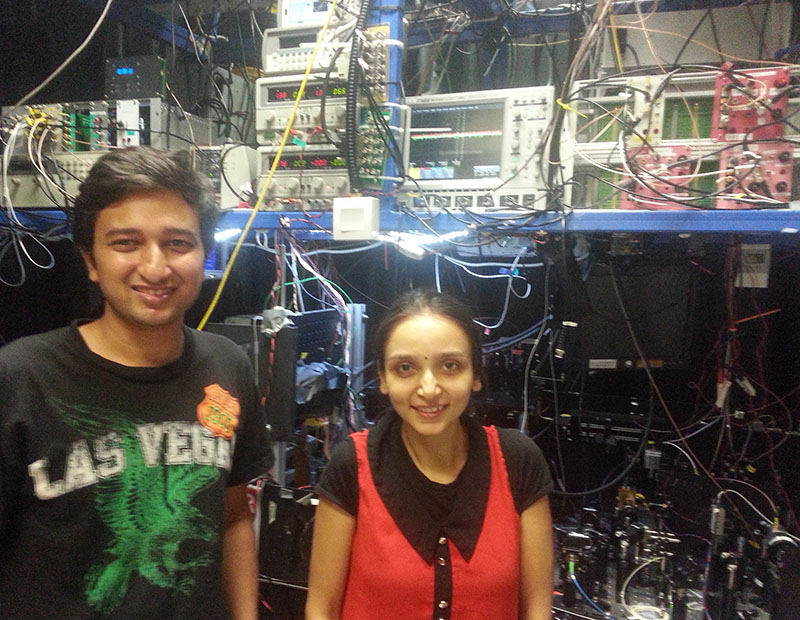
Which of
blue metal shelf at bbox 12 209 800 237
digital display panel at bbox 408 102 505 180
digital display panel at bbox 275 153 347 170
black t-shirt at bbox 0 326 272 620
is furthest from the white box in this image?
black t-shirt at bbox 0 326 272 620

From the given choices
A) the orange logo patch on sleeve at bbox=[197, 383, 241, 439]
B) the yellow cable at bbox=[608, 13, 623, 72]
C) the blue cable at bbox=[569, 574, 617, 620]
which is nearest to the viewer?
the orange logo patch on sleeve at bbox=[197, 383, 241, 439]

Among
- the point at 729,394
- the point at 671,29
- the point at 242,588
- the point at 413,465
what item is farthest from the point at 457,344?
the point at 729,394

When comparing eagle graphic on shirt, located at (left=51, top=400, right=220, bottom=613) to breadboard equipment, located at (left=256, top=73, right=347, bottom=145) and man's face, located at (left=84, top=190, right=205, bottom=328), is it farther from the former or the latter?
breadboard equipment, located at (left=256, top=73, right=347, bottom=145)

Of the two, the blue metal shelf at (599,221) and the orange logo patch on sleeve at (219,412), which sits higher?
the blue metal shelf at (599,221)

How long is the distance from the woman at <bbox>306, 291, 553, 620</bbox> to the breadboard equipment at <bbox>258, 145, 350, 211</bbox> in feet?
2.09

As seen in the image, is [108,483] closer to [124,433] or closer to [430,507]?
[124,433]

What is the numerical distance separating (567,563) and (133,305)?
1.44 metres

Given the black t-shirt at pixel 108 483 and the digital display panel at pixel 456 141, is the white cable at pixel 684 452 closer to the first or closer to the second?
the digital display panel at pixel 456 141

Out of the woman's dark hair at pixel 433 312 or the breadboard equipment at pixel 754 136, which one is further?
the breadboard equipment at pixel 754 136

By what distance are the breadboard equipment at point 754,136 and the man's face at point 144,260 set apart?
4.30 feet

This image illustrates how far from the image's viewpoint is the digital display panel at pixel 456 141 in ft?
5.68

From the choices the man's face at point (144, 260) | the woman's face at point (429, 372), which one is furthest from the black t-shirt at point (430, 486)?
the man's face at point (144, 260)

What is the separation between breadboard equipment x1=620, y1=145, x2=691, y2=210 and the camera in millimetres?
1422

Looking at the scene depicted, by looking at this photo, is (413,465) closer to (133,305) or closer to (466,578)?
(466,578)
